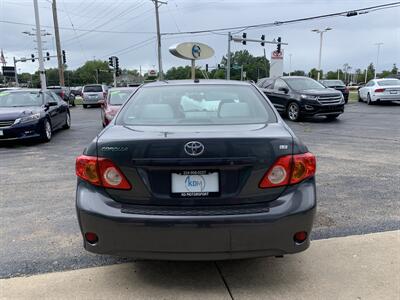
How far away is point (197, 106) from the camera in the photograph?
3768mm

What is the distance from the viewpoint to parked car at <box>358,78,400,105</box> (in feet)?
69.2

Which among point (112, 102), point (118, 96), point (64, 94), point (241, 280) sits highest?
point (118, 96)

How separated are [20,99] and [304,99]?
928 centimetres

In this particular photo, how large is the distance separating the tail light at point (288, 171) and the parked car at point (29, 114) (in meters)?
8.04

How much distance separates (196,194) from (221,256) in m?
0.46

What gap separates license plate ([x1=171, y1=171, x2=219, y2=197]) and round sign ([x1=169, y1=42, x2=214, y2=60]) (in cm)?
2411

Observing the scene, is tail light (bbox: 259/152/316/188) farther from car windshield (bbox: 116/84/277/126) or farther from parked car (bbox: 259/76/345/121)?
parked car (bbox: 259/76/345/121)

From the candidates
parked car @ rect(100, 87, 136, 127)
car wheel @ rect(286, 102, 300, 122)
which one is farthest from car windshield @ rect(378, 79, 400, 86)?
parked car @ rect(100, 87, 136, 127)

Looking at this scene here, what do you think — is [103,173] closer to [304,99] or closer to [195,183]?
[195,183]

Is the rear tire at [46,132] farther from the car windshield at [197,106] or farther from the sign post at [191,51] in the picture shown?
the sign post at [191,51]

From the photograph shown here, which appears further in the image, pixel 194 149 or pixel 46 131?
pixel 46 131

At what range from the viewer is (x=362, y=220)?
4.39m

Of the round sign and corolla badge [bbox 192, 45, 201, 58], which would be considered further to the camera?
corolla badge [bbox 192, 45, 201, 58]

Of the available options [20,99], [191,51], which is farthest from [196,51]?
[20,99]
